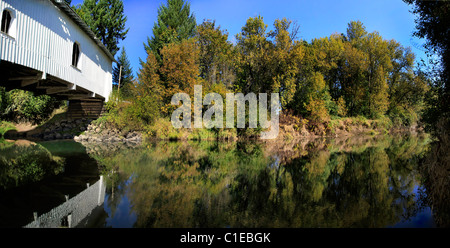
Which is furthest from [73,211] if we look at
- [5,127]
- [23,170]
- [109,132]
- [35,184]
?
[5,127]

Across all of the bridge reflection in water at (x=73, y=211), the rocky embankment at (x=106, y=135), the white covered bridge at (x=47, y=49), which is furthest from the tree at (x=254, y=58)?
the bridge reflection in water at (x=73, y=211)

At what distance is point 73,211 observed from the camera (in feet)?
11.6

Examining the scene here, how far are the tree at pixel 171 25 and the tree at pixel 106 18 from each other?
3.95 metres

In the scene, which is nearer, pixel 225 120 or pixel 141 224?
pixel 141 224

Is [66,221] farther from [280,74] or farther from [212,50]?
[212,50]

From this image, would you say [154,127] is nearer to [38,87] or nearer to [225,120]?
[225,120]

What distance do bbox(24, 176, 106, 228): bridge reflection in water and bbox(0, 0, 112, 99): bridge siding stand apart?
28.4 feet

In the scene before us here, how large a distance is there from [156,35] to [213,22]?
36.0ft

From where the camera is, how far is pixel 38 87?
575 inches

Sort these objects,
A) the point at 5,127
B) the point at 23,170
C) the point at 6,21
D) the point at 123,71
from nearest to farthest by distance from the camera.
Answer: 1. the point at 23,170
2. the point at 6,21
3. the point at 5,127
4. the point at 123,71

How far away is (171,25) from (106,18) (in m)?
8.05

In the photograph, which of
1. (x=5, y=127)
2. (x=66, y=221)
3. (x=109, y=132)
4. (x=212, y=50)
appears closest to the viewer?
(x=66, y=221)
